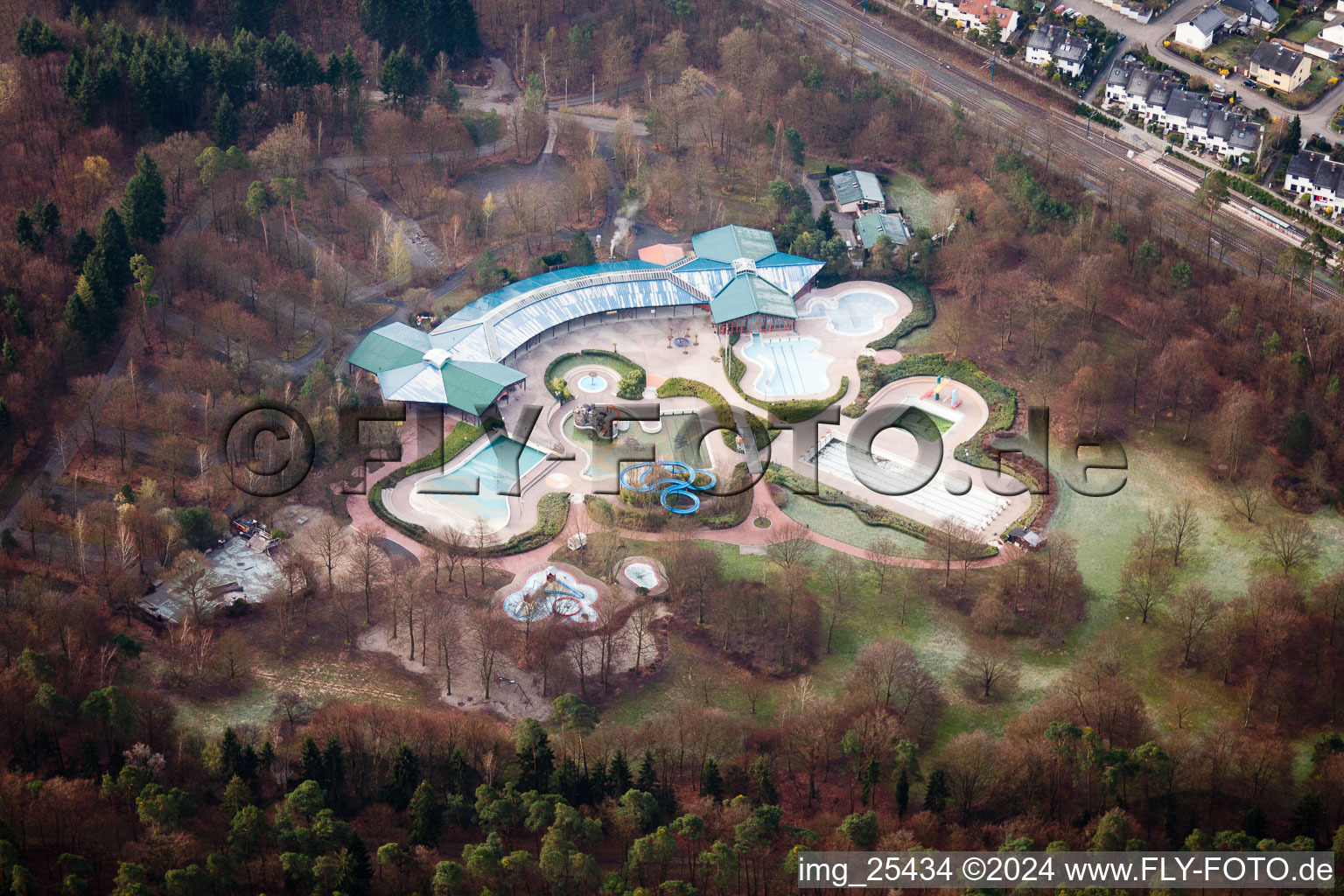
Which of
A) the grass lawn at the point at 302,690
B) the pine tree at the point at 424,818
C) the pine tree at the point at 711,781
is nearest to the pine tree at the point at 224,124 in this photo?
the grass lawn at the point at 302,690

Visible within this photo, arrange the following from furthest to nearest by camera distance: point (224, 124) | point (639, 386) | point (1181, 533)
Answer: point (224, 124) → point (639, 386) → point (1181, 533)

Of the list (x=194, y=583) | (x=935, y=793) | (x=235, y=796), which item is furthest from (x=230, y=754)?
(x=935, y=793)

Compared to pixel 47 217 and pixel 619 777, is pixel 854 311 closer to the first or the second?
pixel 619 777

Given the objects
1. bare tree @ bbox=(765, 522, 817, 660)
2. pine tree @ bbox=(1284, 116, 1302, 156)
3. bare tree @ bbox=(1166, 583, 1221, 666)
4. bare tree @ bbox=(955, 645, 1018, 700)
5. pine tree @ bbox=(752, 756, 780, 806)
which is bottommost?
pine tree @ bbox=(752, 756, 780, 806)

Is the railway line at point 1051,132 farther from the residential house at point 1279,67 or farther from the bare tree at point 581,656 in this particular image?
the bare tree at point 581,656

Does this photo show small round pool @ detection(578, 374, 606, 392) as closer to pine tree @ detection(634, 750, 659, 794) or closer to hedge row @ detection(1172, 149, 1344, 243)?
pine tree @ detection(634, 750, 659, 794)

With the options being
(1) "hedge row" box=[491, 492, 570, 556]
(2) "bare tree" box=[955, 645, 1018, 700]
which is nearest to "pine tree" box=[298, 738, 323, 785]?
(1) "hedge row" box=[491, 492, 570, 556]
